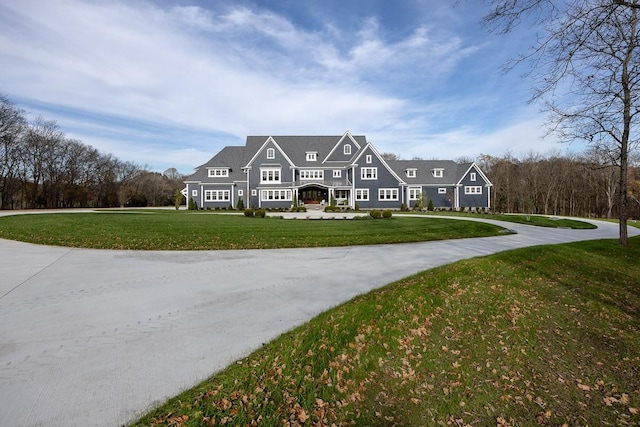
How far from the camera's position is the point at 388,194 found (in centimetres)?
4091

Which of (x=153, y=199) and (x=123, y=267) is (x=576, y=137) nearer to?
(x=123, y=267)

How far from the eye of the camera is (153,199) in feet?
218

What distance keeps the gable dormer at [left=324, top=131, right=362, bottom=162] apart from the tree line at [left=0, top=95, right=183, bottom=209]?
3915 centimetres

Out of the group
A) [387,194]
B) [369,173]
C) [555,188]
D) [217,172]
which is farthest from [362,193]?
[555,188]

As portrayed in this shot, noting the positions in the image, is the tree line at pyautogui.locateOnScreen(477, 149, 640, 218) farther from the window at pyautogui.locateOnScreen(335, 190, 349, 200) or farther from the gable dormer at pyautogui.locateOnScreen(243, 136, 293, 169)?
the gable dormer at pyautogui.locateOnScreen(243, 136, 293, 169)

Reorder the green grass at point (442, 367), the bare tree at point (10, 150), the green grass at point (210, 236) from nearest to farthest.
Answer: the green grass at point (442, 367), the green grass at point (210, 236), the bare tree at point (10, 150)

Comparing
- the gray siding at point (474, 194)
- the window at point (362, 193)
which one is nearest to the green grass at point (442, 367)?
the window at point (362, 193)

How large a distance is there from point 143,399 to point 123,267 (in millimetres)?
6612

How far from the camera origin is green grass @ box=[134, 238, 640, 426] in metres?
3.01

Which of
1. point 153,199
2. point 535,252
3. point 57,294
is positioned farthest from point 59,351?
point 153,199

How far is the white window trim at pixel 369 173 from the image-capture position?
40438 millimetres

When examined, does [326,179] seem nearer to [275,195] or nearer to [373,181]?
[373,181]

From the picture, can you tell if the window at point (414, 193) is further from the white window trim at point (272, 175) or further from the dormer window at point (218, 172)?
the dormer window at point (218, 172)

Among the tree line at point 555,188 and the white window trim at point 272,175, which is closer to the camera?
the white window trim at point 272,175
